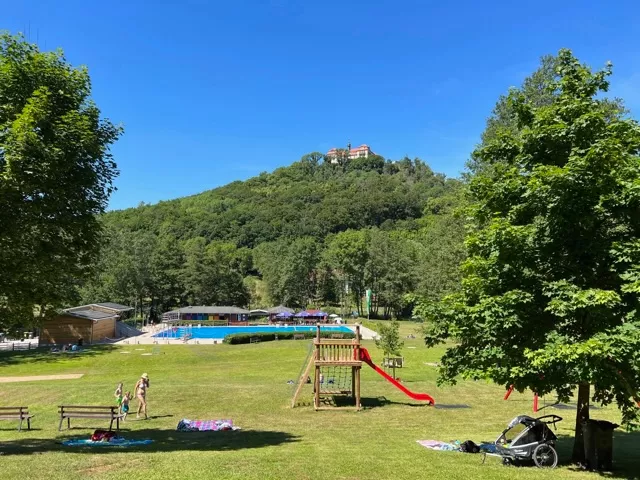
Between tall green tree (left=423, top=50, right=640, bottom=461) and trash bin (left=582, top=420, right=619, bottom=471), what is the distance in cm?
60

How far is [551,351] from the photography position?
9.08 meters

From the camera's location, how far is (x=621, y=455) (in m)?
12.2

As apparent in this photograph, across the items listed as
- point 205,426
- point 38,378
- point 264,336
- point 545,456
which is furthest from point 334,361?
point 264,336

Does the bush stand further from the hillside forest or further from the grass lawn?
the grass lawn

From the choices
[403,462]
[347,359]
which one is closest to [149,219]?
[347,359]

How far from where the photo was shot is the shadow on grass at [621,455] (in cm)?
A: 1010

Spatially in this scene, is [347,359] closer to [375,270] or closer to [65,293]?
[65,293]

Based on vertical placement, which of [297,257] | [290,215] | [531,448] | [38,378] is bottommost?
[38,378]

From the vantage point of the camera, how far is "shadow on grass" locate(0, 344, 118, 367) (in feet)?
124

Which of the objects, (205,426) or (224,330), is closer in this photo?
(205,426)

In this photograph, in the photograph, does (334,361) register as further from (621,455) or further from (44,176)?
(44,176)

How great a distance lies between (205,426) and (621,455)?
12.5m

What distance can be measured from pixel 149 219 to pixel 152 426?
146 meters

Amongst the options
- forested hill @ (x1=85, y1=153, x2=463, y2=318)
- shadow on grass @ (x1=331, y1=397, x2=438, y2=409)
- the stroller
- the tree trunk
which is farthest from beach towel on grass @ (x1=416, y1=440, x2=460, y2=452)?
forested hill @ (x1=85, y1=153, x2=463, y2=318)
